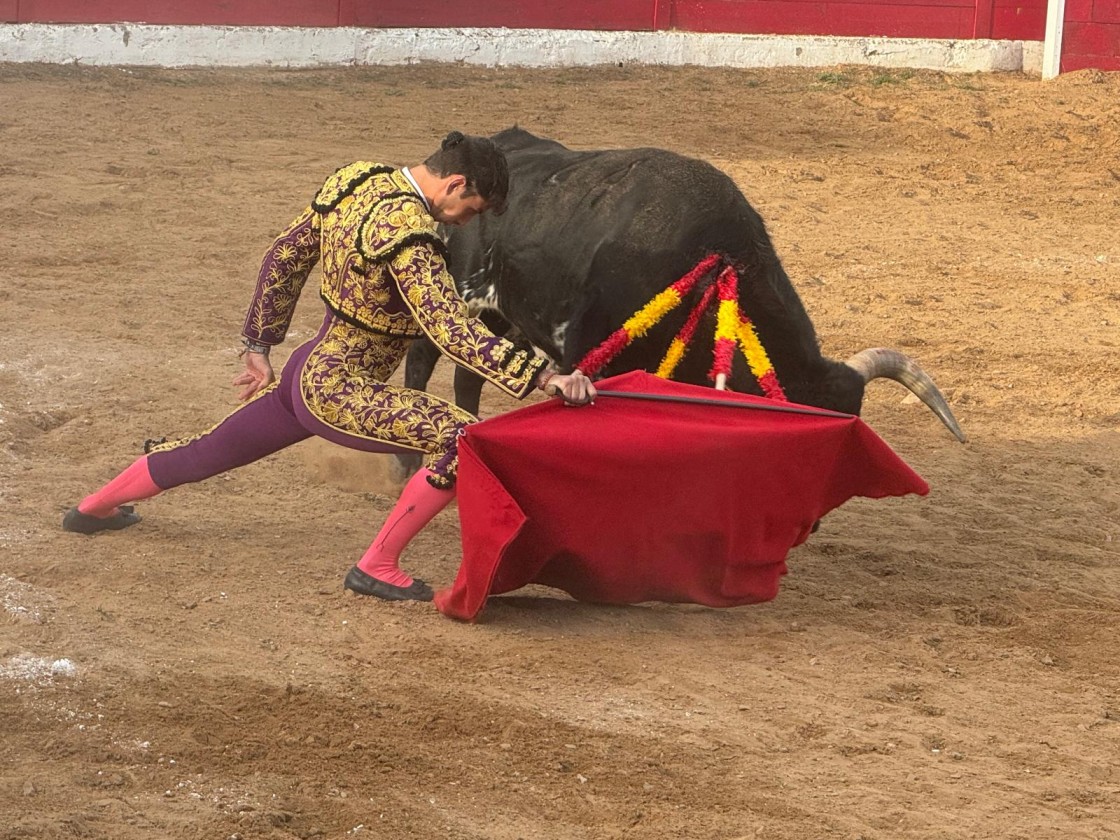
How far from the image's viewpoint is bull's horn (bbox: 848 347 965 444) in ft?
14.8

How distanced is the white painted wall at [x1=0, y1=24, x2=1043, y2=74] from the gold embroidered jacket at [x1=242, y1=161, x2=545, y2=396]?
746 centimetres

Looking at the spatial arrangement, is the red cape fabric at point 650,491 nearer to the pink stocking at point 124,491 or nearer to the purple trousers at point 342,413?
the purple trousers at point 342,413

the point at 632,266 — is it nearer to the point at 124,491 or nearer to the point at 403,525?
the point at 403,525

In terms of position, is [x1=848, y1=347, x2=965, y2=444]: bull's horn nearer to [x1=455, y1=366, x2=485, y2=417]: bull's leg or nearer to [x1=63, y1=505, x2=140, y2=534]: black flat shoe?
[x1=455, y1=366, x2=485, y2=417]: bull's leg

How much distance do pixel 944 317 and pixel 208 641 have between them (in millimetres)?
4648

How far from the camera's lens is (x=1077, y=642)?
13.1 ft

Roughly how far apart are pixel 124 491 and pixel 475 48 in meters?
8.25

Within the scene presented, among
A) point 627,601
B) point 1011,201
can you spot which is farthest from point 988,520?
point 1011,201

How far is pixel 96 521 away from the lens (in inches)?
167

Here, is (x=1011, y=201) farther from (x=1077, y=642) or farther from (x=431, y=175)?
(x=431, y=175)

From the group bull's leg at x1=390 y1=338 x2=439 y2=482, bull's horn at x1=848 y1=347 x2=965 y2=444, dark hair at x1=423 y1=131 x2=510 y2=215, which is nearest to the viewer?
dark hair at x1=423 y1=131 x2=510 y2=215

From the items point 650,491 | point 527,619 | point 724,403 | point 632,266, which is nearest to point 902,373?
point 632,266

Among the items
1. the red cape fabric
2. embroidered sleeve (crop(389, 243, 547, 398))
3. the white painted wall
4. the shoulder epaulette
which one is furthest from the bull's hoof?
the white painted wall

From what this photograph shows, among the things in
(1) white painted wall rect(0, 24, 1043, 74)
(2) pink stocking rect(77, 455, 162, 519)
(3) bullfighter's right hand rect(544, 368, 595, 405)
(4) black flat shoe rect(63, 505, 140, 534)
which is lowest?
(4) black flat shoe rect(63, 505, 140, 534)
